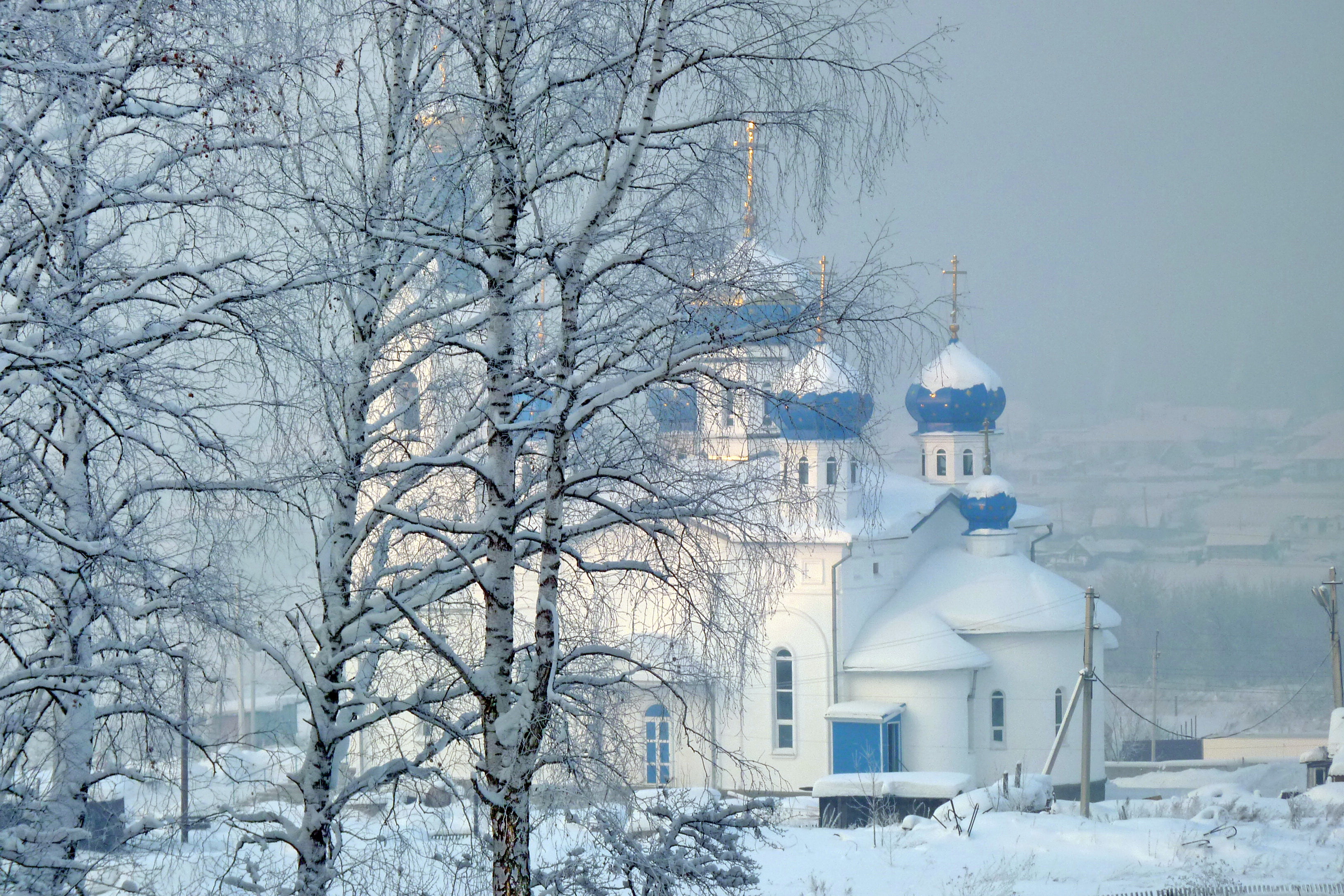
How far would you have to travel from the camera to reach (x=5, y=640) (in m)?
3.87

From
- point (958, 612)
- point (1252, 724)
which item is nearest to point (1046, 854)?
point (958, 612)

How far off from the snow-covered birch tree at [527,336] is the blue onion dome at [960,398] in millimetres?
17389

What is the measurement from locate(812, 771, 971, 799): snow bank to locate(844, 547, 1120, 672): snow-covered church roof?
67.0 inches

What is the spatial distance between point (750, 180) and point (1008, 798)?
462 inches

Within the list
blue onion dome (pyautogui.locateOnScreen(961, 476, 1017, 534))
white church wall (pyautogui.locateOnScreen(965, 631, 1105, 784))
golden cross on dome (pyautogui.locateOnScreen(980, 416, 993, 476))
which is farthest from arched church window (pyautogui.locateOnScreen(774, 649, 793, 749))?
golden cross on dome (pyautogui.locateOnScreen(980, 416, 993, 476))

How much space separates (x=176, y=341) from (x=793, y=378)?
1.86 metres

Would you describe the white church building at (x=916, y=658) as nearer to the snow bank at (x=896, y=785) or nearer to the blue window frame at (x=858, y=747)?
the blue window frame at (x=858, y=747)

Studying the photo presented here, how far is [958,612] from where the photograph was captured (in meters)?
20.1

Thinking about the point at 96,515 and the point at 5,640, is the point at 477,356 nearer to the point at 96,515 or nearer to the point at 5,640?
the point at 96,515

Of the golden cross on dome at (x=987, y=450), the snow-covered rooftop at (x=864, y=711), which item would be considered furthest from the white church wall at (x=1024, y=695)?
the golden cross on dome at (x=987, y=450)

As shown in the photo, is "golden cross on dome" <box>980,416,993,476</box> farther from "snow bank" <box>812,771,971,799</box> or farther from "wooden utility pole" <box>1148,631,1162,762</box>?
"wooden utility pole" <box>1148,631,1162,762</box>

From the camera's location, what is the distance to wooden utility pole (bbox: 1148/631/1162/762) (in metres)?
26.2

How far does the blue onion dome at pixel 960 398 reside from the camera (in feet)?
73.4

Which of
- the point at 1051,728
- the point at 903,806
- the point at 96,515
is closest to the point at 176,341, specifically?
the point at 96,515
